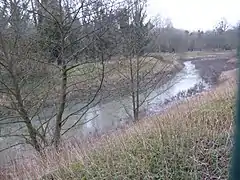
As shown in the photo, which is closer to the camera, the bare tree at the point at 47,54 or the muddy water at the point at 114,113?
the bare tree at the point at 47,54

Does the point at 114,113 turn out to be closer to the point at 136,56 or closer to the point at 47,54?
the point at 136,56

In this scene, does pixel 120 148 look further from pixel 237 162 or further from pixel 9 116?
pixel 9 116

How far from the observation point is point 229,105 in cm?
514

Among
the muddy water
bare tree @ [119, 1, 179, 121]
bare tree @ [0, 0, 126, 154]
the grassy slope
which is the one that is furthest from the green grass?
the muddy water

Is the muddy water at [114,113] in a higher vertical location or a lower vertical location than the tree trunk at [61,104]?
lower

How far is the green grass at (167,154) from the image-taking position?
3.42 m

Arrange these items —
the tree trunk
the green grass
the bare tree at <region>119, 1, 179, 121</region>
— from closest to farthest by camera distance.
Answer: the green grass, the tree trunk, the bare tree at <region>119, 1, 179, 121</region>

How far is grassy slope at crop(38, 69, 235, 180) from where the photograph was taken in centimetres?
342

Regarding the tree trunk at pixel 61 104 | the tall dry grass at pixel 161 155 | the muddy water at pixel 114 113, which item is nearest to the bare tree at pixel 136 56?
the muddy water at pixel 114 113

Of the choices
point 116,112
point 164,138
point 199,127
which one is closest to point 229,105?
point 199,127

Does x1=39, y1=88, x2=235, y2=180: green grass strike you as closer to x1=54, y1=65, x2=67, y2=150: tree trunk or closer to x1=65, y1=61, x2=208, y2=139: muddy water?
x1=54, y1=65, x2=67, y2=150: tree trunk

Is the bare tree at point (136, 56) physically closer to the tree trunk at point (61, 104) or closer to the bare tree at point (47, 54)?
the bare tree at point (47, 54)

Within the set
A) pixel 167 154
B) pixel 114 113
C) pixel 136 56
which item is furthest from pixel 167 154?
pixel 114 113

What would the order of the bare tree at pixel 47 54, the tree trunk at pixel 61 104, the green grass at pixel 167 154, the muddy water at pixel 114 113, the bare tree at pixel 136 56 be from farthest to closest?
1. the muddy water at pixel 114 113
2. the bare tree at pixel 136 56
3. the tree trunk at pixel 61 104
4. the bare tree at pixel 47 54
5. the green grass at pixel 167 154
